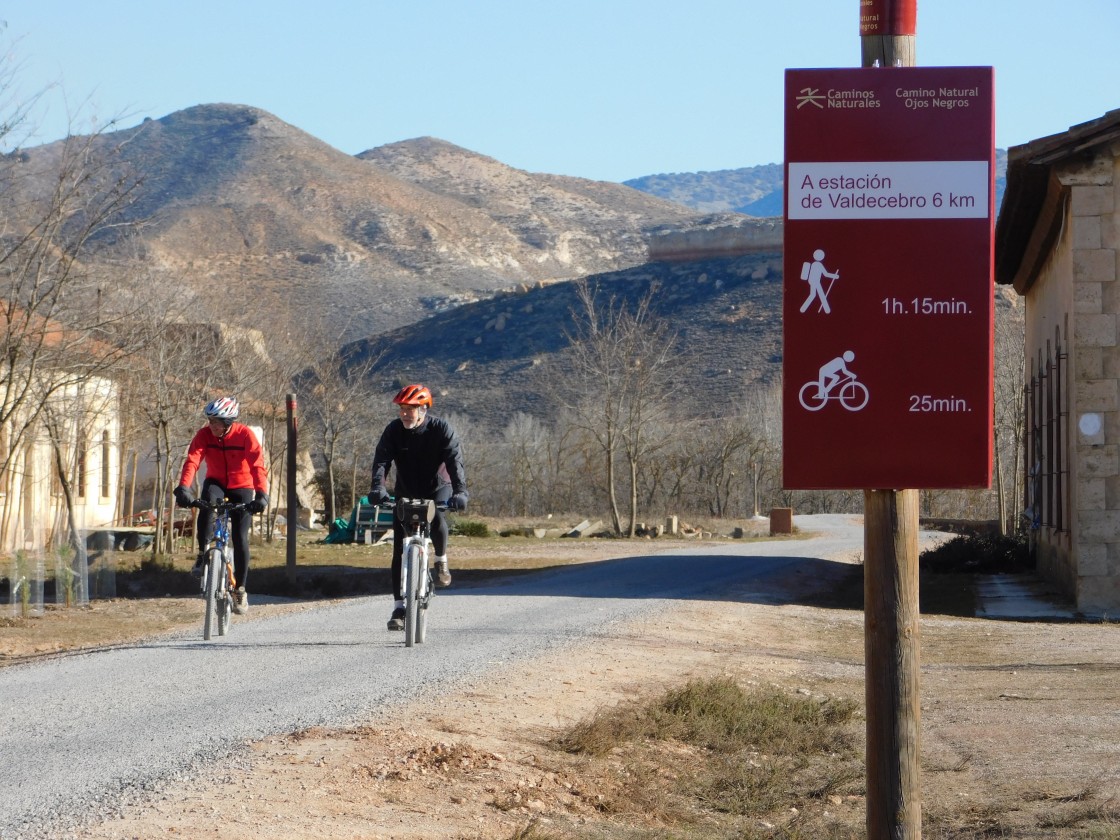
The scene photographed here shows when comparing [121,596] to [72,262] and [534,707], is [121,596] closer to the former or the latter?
[72,262]

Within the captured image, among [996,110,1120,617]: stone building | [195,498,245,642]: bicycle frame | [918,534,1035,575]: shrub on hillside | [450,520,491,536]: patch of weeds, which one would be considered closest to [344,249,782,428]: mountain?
[450,520,491,536]: patch of weeds

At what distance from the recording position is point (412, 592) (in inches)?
447

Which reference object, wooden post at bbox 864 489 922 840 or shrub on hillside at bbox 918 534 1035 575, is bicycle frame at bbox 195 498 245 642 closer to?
wooden post at bbox 864 489 922 840

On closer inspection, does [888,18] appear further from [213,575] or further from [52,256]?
[52,256]

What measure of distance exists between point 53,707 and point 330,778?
9.88ft

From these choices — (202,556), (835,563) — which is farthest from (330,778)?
(835,563)

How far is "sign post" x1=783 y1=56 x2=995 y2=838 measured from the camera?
4750mm

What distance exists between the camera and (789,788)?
27.3ft

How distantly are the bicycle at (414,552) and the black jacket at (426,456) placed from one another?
0.45ft

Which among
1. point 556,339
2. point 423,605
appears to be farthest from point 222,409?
point 556,339

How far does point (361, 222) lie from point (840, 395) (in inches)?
4889

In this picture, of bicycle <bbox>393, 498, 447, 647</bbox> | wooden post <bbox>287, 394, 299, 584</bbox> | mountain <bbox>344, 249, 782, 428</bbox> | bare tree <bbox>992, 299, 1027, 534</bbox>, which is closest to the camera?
bicycle <bbox>393, 498, 447, 647</bbox>

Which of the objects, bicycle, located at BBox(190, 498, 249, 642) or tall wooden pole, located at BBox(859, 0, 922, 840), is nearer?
tall wooden pole, located at BBox(859, 0, 922, 840)

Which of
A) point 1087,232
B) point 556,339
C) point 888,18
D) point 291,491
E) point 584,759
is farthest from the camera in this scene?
point 556,339
